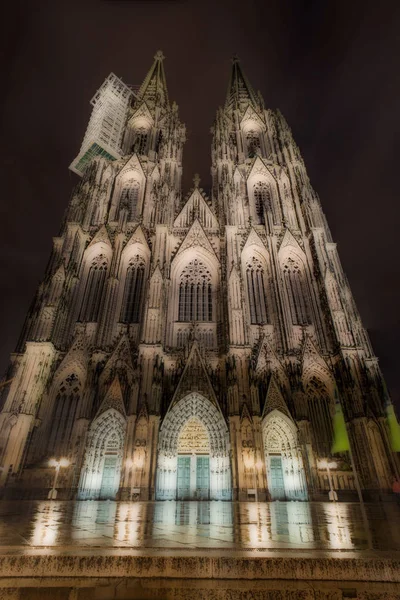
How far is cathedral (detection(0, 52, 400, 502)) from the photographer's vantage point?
15367 mm

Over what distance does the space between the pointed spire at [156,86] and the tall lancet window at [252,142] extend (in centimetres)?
1189

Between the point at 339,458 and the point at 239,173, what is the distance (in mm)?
23389

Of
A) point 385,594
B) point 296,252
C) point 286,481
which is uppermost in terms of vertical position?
point 296,252

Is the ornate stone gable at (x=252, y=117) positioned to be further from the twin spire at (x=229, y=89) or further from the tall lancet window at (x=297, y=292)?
the tall lancet window at (x=297, y=292)

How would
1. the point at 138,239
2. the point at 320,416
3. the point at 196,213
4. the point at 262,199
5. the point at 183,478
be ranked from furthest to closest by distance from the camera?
1. the point at 262,199
2. the point at 196,213
3. the point at 138,239
4. the point at 320,416
5. the point at 183,478

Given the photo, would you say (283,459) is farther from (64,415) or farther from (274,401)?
(64,415)

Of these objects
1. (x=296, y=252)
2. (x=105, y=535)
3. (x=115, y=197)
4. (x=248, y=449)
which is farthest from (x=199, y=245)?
(x=105, y=535)

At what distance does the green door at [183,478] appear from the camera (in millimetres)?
15836

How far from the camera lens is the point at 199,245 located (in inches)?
955

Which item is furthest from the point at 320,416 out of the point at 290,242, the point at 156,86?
the point at 156,86

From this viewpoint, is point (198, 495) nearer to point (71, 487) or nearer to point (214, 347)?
point (71, 487)

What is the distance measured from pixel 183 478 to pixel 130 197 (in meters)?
22.7

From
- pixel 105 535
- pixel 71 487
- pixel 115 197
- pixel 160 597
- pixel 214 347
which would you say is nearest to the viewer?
pixel 160 597

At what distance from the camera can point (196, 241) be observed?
2445 centimetres
